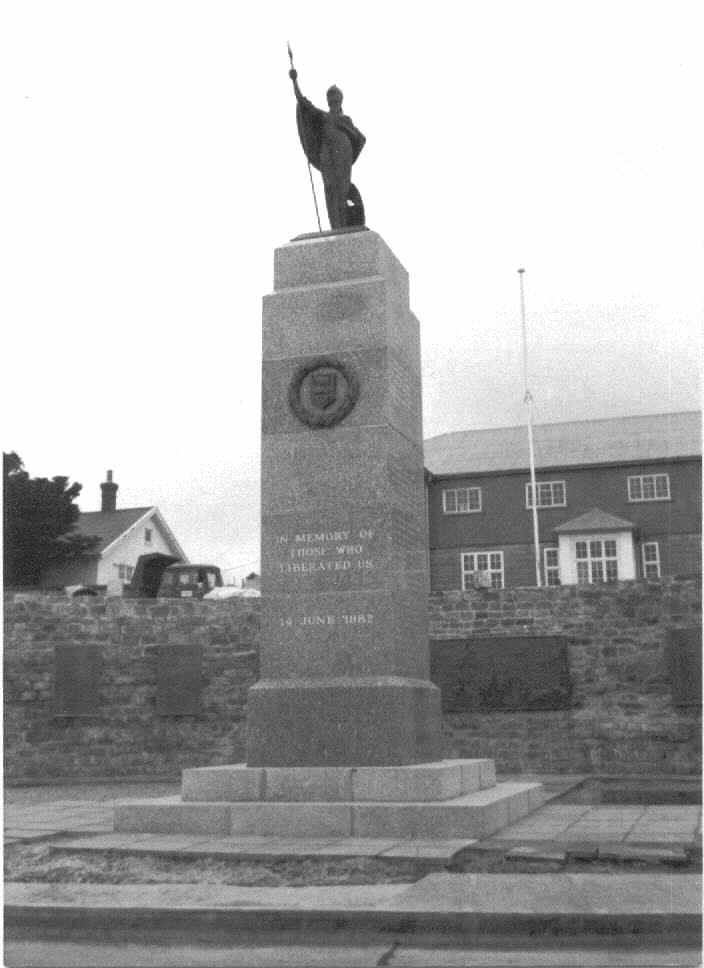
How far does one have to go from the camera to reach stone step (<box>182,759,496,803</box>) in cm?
769

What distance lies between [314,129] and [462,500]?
2772 cm

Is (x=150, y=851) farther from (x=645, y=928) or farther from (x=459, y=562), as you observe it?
(x=459, y=562)

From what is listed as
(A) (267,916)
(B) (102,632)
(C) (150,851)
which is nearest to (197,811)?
(C) (150,851)

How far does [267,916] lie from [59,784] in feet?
36.3

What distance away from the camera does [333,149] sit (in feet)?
32.0

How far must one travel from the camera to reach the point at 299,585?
858 cm

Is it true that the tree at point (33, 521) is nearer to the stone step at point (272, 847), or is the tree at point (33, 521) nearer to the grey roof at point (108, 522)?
the grey roof at point (108, 522)

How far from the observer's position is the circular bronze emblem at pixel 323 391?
875 cm

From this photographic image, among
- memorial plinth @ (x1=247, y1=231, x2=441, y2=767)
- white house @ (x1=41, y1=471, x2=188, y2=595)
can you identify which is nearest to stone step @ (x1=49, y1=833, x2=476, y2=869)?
memorial plinth @ (x1=247, y1=231, x2=441, y2=767)

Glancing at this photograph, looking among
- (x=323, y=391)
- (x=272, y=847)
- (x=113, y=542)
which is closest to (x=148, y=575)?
(x=323, y=391)

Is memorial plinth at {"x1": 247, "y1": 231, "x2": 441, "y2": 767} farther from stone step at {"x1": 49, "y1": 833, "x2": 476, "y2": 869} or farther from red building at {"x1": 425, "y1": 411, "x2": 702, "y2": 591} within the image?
red building at {"x1": 425, "y1": 411, "x2": 702, "y2": 591}

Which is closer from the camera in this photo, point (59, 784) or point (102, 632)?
point (59, 784)

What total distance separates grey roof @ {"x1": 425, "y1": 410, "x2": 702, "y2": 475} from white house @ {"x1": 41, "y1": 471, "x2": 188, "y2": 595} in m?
9.98

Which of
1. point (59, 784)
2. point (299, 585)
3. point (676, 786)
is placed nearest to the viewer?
point (299, 585)
